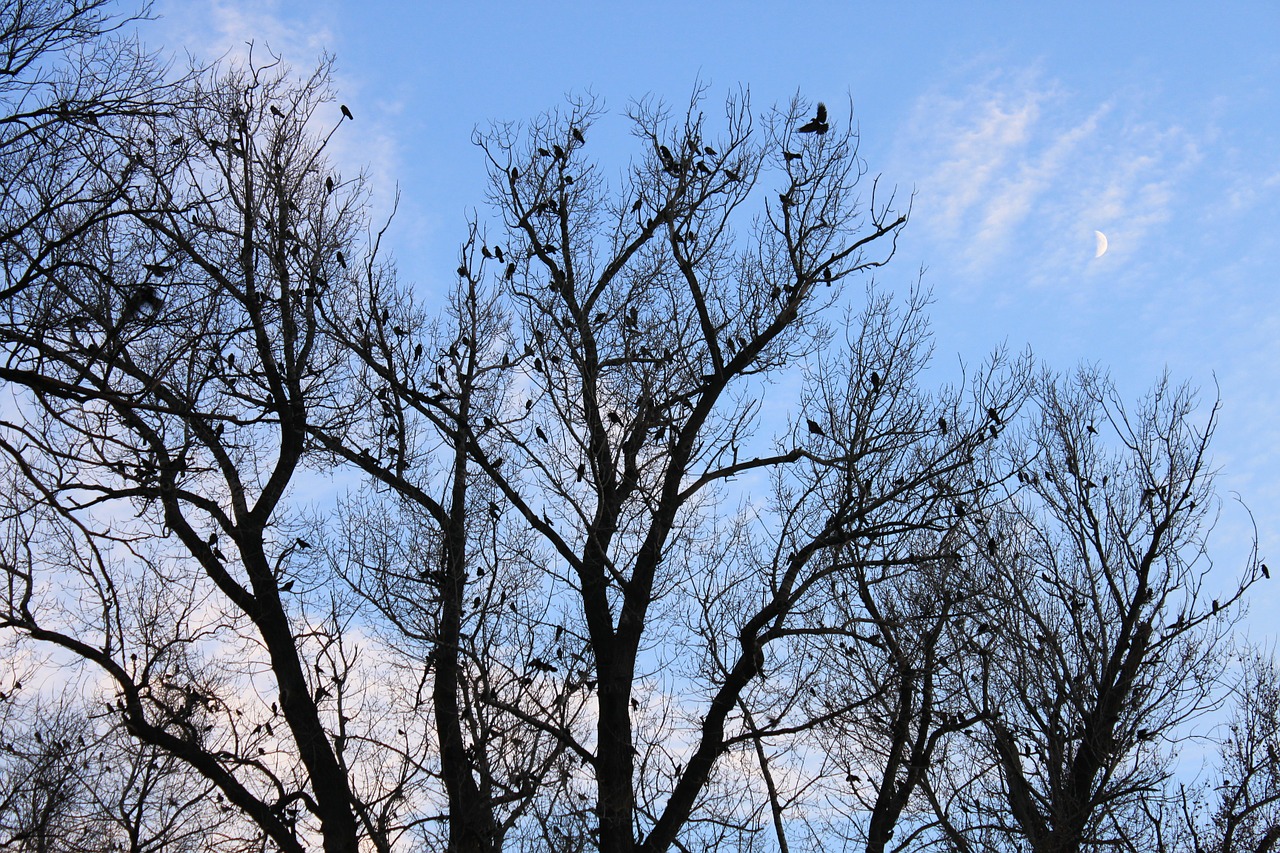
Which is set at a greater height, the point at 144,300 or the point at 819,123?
the point at 819,123

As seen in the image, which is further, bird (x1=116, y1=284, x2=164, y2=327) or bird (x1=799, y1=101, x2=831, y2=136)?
bird (x1=799, y1=101, x2=831, y2=136)

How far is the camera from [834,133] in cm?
992

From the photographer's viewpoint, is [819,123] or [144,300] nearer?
[144,300]

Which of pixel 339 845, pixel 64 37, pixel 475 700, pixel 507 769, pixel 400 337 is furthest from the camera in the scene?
pixel 400 337

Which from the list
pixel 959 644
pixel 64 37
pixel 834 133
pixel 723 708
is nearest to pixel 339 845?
pixel 723 708

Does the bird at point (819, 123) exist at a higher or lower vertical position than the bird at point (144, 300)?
higher

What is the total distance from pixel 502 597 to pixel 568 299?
3.46 metres

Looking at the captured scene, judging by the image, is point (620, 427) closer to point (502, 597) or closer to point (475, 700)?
point (502, 597)

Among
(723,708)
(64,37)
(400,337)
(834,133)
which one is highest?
(834,133)

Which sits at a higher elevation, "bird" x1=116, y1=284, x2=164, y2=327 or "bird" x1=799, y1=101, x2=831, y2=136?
"bird" x1=799, y1=101, x2=831, y2=136

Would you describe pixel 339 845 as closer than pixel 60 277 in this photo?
No

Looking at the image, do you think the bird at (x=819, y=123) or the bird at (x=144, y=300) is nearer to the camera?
the bird at (x=144, y=300)

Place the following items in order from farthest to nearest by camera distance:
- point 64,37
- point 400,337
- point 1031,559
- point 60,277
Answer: point 1031,559
point 400,337
point 60,277
point 64,37

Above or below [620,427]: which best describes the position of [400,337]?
above
